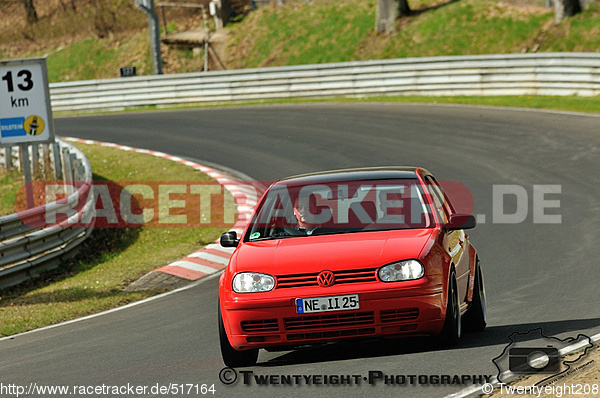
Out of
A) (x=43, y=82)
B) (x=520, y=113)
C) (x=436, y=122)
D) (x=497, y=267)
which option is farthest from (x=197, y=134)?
(x=497, y=267)

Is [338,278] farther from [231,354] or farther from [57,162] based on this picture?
[57,162]

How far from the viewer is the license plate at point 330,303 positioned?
6.88 metres

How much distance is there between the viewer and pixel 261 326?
7.05 metres

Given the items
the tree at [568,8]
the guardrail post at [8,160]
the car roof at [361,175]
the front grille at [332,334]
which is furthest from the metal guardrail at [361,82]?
the front grille at [332,334]

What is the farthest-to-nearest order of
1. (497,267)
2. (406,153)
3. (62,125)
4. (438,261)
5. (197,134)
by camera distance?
(62,125) → (197,134) → (406,153) → (497,267) → (438,261)

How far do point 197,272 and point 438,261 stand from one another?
20.8ft

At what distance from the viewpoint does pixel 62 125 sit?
107 feet

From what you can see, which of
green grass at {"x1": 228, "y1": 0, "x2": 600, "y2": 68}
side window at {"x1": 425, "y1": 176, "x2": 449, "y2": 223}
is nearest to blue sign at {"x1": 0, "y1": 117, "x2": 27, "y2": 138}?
side window at {"x1": 425, "y1": 176, "x2": 449, "y2": 223}

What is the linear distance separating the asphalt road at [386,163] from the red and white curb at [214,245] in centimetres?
73

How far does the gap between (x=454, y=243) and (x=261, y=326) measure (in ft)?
6.22

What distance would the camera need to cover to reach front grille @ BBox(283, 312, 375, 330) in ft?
22.7

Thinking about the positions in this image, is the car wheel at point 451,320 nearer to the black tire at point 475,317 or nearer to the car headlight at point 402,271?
the car headlight at point 402,271

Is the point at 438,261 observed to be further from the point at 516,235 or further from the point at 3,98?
the point at 3,98

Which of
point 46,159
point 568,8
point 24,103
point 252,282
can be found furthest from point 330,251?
point 568,8
